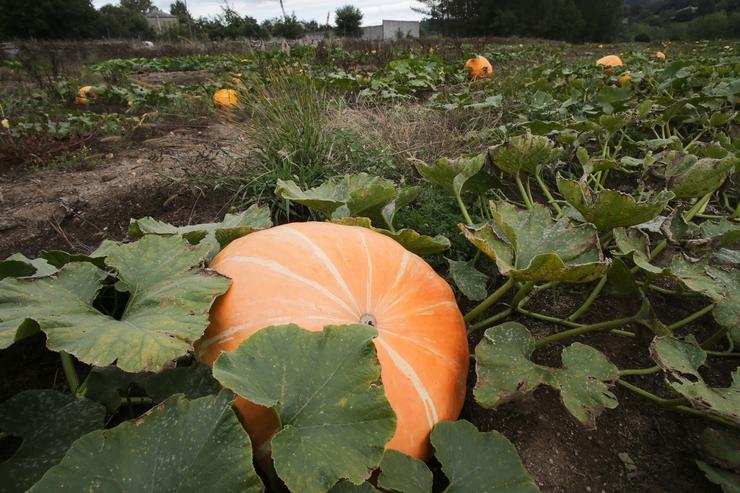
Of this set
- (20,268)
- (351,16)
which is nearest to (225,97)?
(20,268)

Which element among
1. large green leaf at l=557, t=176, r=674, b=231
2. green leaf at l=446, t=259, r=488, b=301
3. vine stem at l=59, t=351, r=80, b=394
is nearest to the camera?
vine stem at l=59, t=351, r=80, b=394

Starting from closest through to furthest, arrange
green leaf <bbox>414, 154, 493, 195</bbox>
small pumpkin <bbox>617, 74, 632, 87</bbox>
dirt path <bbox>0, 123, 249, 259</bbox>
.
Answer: green leaf <bbox>414, 154, 493, 195</bbox> < dirt path <bbox>0, 123, 249, 259</bbox> < small pumpkin <bbox>617, 74, 632, 87</bbox>

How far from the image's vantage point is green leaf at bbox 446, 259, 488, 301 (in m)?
1.37

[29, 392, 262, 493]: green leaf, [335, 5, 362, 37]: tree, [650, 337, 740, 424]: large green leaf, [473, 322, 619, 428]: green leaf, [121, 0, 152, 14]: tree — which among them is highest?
[121, 0, 152, 14]: tree

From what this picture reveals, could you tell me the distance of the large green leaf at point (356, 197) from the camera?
150 centimetres

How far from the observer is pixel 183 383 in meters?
0.95

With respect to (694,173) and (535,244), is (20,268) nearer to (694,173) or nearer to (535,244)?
(535,244)

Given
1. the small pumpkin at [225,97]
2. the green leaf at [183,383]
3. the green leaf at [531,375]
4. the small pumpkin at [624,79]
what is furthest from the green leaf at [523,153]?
the small pumpkin at [225,97]

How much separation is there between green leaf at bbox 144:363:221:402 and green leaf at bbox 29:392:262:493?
16cm

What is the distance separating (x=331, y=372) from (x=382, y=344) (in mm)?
237

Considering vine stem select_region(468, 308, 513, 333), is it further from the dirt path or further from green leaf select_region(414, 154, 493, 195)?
the dirt path

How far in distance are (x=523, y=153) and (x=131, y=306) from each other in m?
1.32

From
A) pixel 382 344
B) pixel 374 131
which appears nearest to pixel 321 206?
pixel 382 344

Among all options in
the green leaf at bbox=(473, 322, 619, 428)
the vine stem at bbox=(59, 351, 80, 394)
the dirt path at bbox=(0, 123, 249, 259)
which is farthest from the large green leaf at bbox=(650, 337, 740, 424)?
the dirt path at bbox=(0, 123, 249, 259)
